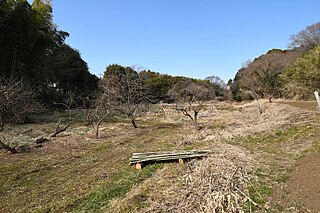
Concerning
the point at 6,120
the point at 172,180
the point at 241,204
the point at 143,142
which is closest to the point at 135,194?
the point at 172,180

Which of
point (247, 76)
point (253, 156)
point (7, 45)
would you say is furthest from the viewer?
point (247, 76)

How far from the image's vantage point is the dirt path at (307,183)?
269 cm

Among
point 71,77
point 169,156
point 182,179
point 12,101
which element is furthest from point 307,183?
point 71,77

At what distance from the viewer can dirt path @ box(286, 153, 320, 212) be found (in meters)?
2.69

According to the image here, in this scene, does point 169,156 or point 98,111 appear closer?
point 169,156

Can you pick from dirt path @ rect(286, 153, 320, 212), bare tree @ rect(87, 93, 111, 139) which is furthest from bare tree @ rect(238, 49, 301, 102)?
dirt path @ rect(286, 153, 320, 212)

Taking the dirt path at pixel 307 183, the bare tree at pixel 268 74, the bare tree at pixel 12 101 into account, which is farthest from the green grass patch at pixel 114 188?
the bare tree at pixel 268 74

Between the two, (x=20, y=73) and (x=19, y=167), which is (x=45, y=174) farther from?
(x=20, y=73)

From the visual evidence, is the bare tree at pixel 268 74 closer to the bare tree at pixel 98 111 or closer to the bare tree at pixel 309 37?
the bare tree at pixel 309 37

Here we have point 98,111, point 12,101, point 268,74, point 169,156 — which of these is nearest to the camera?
point 169,156

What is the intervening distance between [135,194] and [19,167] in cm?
410

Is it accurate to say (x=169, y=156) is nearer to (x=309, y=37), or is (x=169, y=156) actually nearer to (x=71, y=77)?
(x=71, y=77)

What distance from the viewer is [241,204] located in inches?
106

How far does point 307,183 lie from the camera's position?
3.14 m
